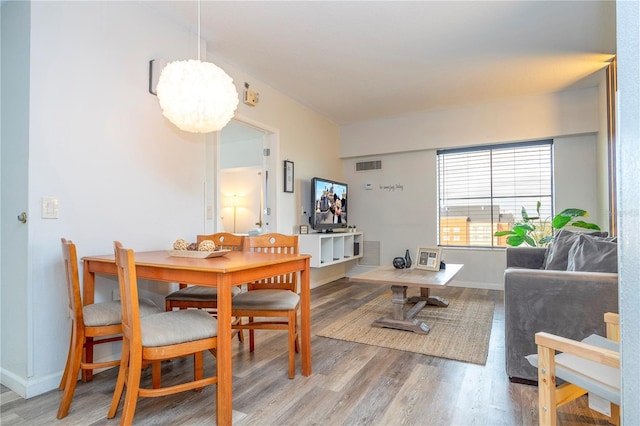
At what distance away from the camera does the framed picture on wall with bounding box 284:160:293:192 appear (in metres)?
4.62

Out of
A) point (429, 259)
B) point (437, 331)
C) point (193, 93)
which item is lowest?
point (437, 331)

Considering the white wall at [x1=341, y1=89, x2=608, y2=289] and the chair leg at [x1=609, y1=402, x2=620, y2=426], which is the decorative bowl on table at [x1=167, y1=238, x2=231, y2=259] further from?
the white wall at [x1=341, y1=89, x2=608, y2=289]

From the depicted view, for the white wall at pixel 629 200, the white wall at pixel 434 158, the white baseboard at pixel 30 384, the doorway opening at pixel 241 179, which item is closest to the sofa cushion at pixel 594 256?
the white wall at pixel 629 200

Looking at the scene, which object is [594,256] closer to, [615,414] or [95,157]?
[615,414]

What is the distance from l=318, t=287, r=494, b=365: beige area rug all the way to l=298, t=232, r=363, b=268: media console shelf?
977 millimetres

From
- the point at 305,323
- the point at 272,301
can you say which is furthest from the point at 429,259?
the point at 272,301

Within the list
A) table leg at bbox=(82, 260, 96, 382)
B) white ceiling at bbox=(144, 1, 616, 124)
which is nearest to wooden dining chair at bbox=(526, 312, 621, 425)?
table leg at bbox=(82, 260, 96, 382)

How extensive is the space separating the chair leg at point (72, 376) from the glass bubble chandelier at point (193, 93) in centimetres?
138

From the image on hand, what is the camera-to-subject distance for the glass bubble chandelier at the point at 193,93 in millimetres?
2053

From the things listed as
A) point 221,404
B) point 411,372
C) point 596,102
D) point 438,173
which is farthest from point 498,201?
point 221,404

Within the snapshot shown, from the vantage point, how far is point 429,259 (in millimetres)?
3799

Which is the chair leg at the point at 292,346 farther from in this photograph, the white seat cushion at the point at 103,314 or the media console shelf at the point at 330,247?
the media console shelf at the point at 330,247

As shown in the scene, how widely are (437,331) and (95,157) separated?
3.09m

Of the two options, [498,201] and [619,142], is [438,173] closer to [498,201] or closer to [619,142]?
[498,201]
